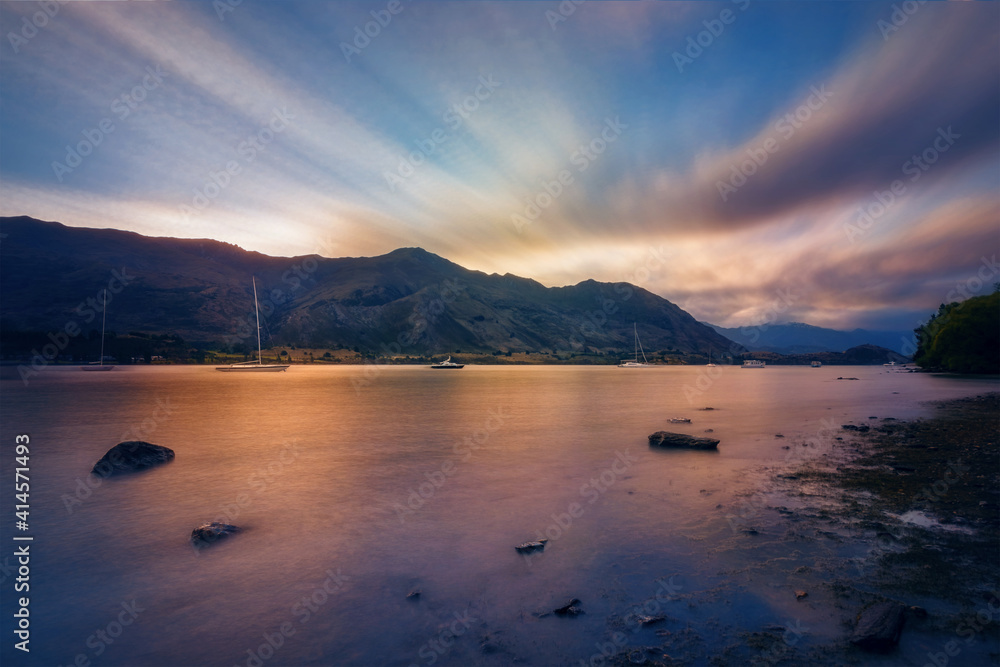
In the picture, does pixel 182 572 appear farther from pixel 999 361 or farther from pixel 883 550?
pixel 999 361

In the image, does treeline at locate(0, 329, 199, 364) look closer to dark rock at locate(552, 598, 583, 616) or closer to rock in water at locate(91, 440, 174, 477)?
rock in water at locate(91, 440, 174, 477)

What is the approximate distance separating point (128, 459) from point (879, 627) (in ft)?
101

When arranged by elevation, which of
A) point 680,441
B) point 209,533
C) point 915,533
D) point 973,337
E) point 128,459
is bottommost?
point 209,533

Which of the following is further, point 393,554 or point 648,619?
point 393,554

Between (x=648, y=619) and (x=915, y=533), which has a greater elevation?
(x=915, y=533)

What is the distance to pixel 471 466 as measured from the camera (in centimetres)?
2428

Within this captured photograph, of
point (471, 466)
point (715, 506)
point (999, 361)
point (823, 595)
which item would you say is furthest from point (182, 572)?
point (999, 361)

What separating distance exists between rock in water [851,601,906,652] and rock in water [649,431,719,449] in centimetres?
1945

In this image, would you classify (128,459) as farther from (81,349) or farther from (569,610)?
(81,349)

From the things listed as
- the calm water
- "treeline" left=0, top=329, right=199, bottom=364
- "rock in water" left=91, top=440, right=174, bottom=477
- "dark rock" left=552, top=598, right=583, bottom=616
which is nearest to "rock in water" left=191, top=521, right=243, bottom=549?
the calm water

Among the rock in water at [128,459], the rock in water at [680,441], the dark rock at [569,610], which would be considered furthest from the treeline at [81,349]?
the dark rock at [569,610]

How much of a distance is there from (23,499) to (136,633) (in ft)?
48.5

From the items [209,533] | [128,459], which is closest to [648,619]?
[209,533]

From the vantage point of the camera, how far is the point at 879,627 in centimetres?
831
